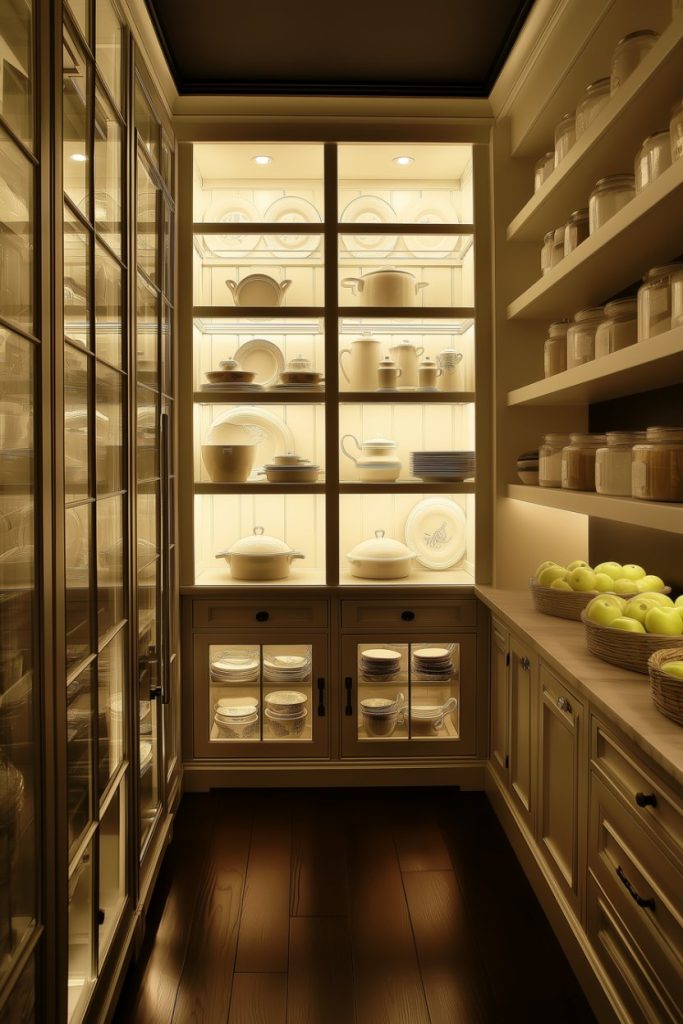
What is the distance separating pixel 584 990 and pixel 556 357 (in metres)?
1.81

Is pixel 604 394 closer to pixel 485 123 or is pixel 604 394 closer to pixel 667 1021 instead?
pixel 485 123

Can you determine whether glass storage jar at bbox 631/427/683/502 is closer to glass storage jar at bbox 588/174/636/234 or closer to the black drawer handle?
glass storage jar at bbox 588/174/636/234

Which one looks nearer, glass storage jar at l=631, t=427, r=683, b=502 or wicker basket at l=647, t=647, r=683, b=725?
wicker basket at l=647, t=647, r=683, b=725

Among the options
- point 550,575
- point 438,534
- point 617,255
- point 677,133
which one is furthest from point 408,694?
point 677,133

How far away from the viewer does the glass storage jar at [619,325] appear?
1.96 m

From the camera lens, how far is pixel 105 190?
180cm

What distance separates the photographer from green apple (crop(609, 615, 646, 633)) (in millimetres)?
1798

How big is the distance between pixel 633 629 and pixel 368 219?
2.22m

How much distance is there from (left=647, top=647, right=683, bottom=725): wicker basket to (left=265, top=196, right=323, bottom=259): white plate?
2.37 meters

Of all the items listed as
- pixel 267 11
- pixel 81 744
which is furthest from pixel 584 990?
pixel 267 11

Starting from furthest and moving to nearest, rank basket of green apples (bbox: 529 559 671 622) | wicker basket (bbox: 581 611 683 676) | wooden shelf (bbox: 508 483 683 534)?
1. basket of green apples (bbox: 529 559 671 622)
2. wicker basket (bbox: 581 611 683 676)
3. wooden shelf (bbox: 508 483 683 534)

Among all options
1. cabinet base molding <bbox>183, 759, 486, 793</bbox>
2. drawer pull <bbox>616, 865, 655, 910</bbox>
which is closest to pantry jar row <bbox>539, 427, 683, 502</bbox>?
drawer pull <bbox>616, 865, 655, 910</bbox>

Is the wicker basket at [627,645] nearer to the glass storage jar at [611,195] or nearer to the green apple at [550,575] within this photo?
the green apple at [550,575]

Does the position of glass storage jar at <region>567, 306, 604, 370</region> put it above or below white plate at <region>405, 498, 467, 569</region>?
above
